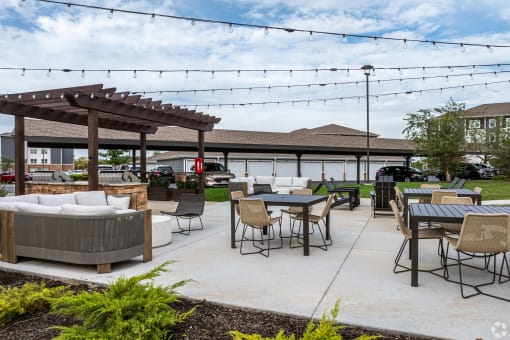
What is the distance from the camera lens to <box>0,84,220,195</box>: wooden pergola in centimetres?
818

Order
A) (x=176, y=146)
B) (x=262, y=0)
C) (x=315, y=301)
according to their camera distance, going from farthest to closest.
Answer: (x=176, y=146) < (x=262, y=0) < (x=315, y=301)

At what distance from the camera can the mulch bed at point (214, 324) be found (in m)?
2.86

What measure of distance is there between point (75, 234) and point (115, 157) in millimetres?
34834

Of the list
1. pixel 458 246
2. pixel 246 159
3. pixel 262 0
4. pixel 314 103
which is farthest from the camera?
pixel 246 159

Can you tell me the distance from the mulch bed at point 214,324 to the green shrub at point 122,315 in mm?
193

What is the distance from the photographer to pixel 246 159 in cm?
2677

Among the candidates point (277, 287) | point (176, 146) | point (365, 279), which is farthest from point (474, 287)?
point (176, 146)

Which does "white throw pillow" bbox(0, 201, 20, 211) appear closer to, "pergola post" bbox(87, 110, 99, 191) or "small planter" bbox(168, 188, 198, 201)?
"pergola post" bbox(87, 110, 99, 191)

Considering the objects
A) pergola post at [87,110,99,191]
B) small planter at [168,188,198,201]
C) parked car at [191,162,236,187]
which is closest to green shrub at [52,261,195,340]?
pergola post at [87,110,99,191]

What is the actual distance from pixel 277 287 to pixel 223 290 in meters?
0.56

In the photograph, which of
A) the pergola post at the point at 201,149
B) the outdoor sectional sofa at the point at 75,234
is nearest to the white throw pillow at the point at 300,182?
the pergola post at the point at 201,149

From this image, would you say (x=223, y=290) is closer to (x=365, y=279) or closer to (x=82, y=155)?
(x=365, y=279)

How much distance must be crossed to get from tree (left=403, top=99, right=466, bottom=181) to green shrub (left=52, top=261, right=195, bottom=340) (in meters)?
22.0

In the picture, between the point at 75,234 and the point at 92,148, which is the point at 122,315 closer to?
the point at 75,234
